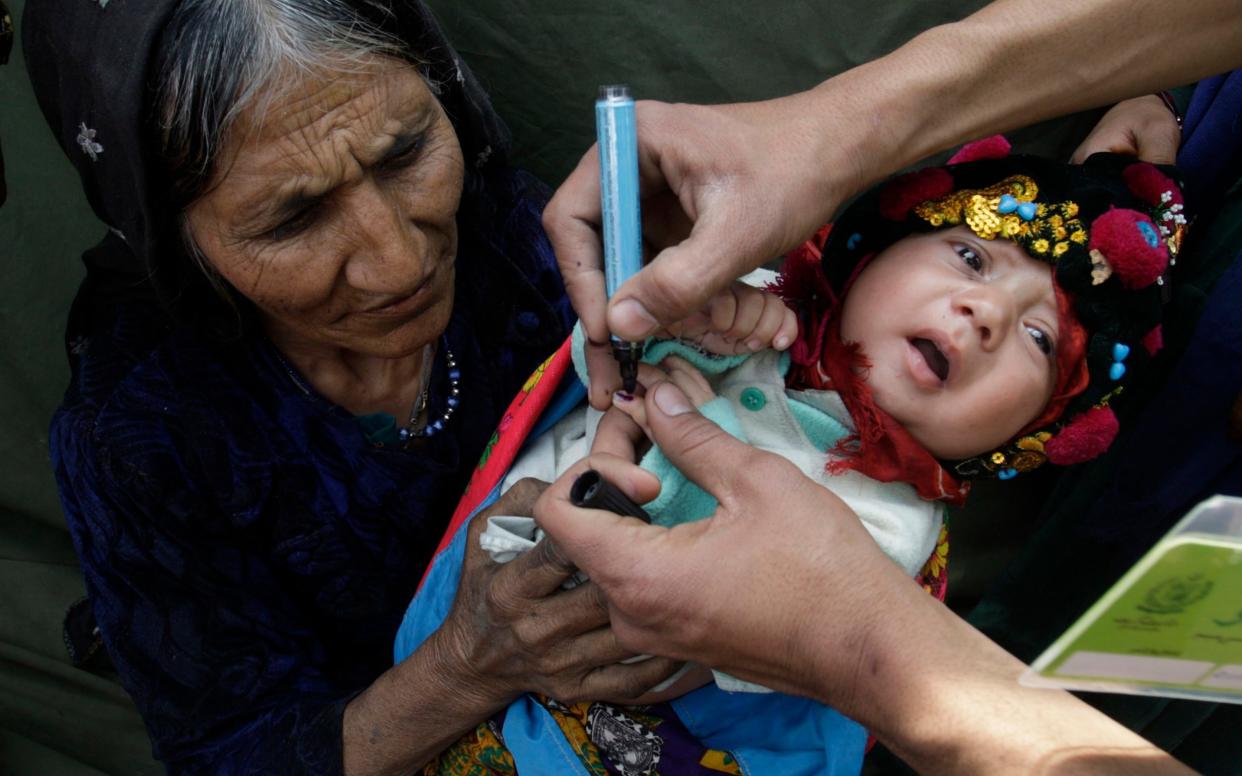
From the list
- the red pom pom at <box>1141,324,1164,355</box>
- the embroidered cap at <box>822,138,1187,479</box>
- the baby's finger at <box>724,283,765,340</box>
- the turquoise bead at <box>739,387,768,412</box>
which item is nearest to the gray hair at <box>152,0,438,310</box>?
the baby's finger at <box>724,283,765,340</box>

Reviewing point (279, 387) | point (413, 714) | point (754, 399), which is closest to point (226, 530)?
point (279, 387)

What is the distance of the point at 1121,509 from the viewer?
2.13m

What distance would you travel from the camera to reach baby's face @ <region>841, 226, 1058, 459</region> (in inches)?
62.4

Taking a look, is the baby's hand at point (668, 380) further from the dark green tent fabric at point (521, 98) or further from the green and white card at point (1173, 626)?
the dark green tent fabric at point (521, 98)

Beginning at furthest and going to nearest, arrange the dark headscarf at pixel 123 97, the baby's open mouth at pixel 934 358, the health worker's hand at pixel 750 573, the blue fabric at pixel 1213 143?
the blue fabric at pixel 1213 143 → the baby's open mouth at pixel 934 358 → the dark headscarf at pixel 123 97 → the health worker's hand at pixel 750 573

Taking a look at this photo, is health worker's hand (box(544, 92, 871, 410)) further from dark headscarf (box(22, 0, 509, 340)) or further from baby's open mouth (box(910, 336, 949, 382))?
dark headscarf (box(22, 0, 509, 340))

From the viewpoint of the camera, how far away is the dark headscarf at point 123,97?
4.98 feet

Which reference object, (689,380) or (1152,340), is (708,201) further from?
(1152,340)

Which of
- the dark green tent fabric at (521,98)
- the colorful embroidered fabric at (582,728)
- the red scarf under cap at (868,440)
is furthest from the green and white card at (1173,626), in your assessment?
the dark green tent fabric at (521,98)

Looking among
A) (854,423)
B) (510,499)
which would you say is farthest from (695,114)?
(510,499)

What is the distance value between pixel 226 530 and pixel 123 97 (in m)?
0.88

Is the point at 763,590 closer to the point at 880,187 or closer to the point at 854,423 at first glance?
the point at 854,423

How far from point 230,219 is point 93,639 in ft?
6.01

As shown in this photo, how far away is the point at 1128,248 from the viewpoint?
1557 millimetres
